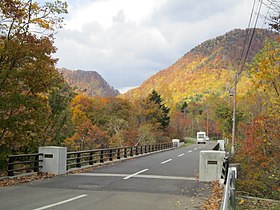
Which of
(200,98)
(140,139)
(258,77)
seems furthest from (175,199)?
(200,98)

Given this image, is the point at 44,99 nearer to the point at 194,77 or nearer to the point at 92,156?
the point at 92,156

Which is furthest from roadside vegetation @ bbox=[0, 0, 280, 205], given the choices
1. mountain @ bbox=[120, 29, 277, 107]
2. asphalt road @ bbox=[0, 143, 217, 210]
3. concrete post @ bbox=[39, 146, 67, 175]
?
mountain @ bbox=[120, 29, 277, 107]

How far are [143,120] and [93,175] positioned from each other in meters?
53.3

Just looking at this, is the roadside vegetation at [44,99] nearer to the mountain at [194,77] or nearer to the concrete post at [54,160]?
the concrete post at [54,160]

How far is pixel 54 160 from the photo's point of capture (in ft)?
50.0

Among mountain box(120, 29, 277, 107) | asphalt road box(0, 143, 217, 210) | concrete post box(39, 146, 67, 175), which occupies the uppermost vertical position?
mountain box(120, 29, 277, 107)

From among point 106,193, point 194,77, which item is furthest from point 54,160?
point 194,77

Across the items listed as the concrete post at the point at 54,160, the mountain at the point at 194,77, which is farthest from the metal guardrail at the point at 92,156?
the mountain at the point at 194,77

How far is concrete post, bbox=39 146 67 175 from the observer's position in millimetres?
15242

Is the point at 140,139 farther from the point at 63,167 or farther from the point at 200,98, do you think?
the point at 200,98

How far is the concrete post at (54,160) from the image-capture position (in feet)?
50.0

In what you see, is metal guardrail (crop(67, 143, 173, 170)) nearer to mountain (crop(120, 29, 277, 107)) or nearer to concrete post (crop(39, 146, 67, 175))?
concrete post (crop(39, 146, 67, 175))

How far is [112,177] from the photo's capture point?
15000mm

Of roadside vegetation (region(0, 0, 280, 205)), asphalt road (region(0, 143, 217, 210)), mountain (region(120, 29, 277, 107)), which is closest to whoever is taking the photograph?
asphalt road (region(0, 143, 217, 210))
